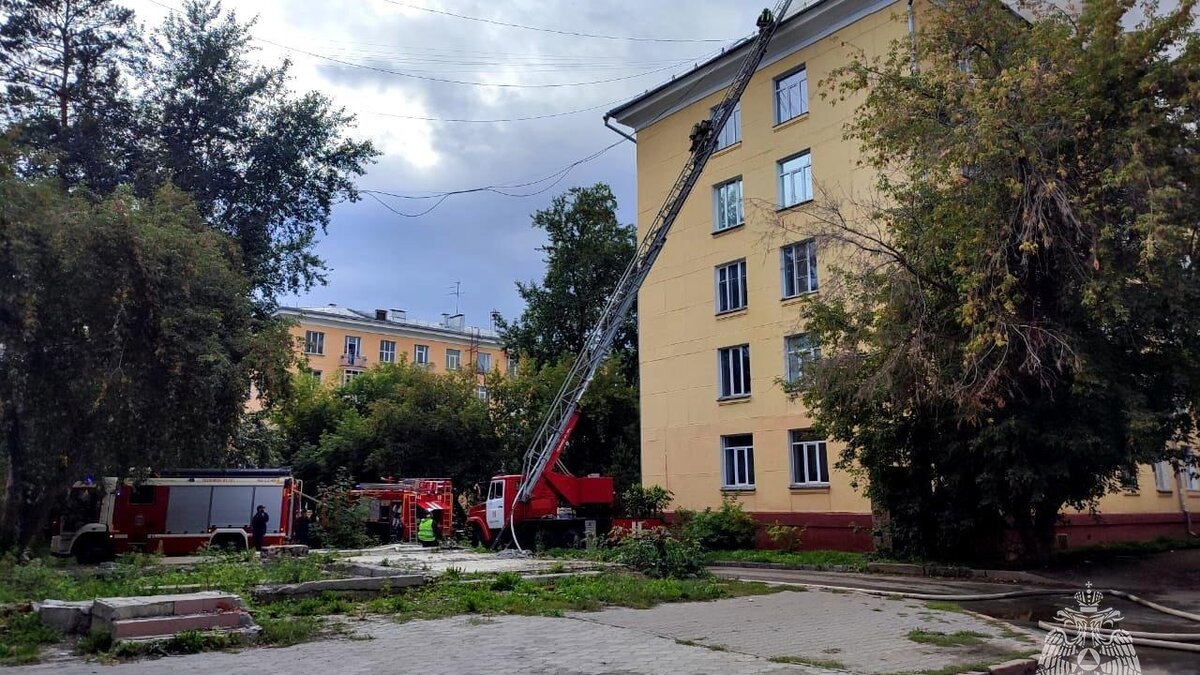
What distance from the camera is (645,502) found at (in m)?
28.9

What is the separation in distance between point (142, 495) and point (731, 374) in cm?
1828

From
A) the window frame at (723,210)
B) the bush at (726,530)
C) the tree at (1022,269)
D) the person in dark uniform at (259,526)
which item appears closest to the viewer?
the tree at (1022,269)

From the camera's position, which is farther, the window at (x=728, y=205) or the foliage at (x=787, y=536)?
the window at (x=728, y=205)

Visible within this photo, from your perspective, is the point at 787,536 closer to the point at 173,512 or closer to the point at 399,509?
the point at 399,509

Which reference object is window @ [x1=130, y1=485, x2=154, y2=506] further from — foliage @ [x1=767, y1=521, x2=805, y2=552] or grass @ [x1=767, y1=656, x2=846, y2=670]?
grass @ [x1=767, y1=656, x2=846, y2=670]

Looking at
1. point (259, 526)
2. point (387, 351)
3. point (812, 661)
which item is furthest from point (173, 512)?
point (387, 351)

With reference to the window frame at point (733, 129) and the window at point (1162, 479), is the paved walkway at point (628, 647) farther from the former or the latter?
the window at point (1162, 479)

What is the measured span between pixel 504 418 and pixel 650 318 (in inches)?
455

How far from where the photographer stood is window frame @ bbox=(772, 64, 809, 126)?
2652 centimetres

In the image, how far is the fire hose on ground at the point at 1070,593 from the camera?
945 centimetres

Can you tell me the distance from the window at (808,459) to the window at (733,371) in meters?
2.39

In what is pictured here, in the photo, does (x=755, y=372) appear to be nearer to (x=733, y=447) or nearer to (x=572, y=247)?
(x=733, y=447)

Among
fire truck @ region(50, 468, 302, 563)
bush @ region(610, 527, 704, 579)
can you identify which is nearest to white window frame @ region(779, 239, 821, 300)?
bush @ region(610, 527, 704, 579)

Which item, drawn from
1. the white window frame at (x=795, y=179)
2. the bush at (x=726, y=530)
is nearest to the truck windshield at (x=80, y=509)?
the bush at (x=726, y=530)
